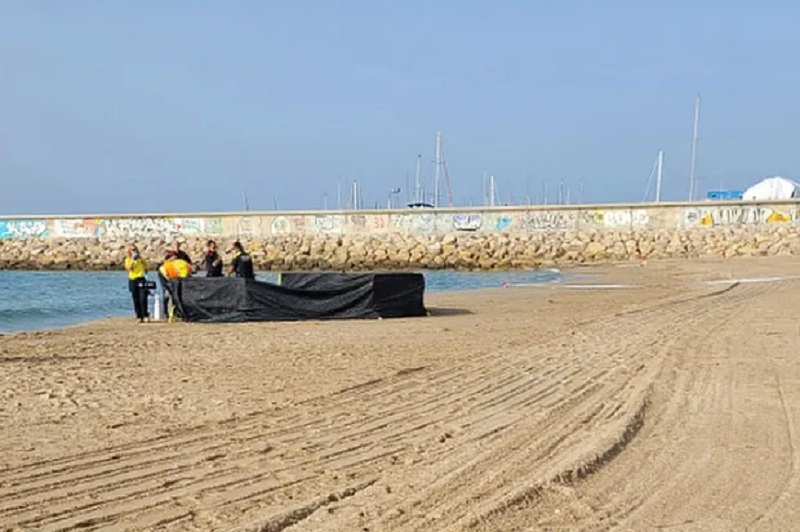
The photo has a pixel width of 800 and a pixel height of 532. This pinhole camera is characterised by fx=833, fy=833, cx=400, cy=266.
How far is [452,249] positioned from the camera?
4794 centimetres

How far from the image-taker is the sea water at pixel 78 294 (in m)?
21.1

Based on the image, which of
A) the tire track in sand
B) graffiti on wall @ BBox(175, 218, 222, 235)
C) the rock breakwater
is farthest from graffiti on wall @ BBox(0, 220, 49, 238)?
the tire track in sand

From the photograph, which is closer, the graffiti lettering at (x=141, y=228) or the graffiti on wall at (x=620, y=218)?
the graffiti on wall at (x=620, y=218)

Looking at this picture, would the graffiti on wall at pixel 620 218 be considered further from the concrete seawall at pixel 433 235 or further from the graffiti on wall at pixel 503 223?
the graffiti on wall at pixel 503 223

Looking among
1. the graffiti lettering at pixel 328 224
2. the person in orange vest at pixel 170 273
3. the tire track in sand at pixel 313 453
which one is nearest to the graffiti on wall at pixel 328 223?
the graffiti lettering at pixel 328 224

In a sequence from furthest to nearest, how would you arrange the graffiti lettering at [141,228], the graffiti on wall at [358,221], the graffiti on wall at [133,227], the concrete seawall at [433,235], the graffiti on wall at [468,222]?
the graffiti lettering at [141,228] → the graffiti on wall at [133,227] → the graffiti on wall at [358,221] → the graffiti on wall at [468,222] → the concrete seawall at [433,235]

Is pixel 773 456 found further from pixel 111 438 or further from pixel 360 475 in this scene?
pixel 111 438

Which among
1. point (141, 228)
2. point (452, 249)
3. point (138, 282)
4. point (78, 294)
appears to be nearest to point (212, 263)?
point (138, 282)

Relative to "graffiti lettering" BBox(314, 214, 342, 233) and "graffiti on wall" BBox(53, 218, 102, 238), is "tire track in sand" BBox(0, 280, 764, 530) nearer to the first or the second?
"graffiti lettering" BBox(314, 214, 342, 233)

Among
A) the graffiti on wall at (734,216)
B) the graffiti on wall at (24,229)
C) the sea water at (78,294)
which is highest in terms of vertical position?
the graffiti on wall at (734,216)

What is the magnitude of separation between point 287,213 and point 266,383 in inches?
1824

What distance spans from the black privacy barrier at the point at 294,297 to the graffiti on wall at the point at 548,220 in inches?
1253

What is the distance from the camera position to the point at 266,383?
930 cm

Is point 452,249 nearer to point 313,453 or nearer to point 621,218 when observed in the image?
point 621,218
